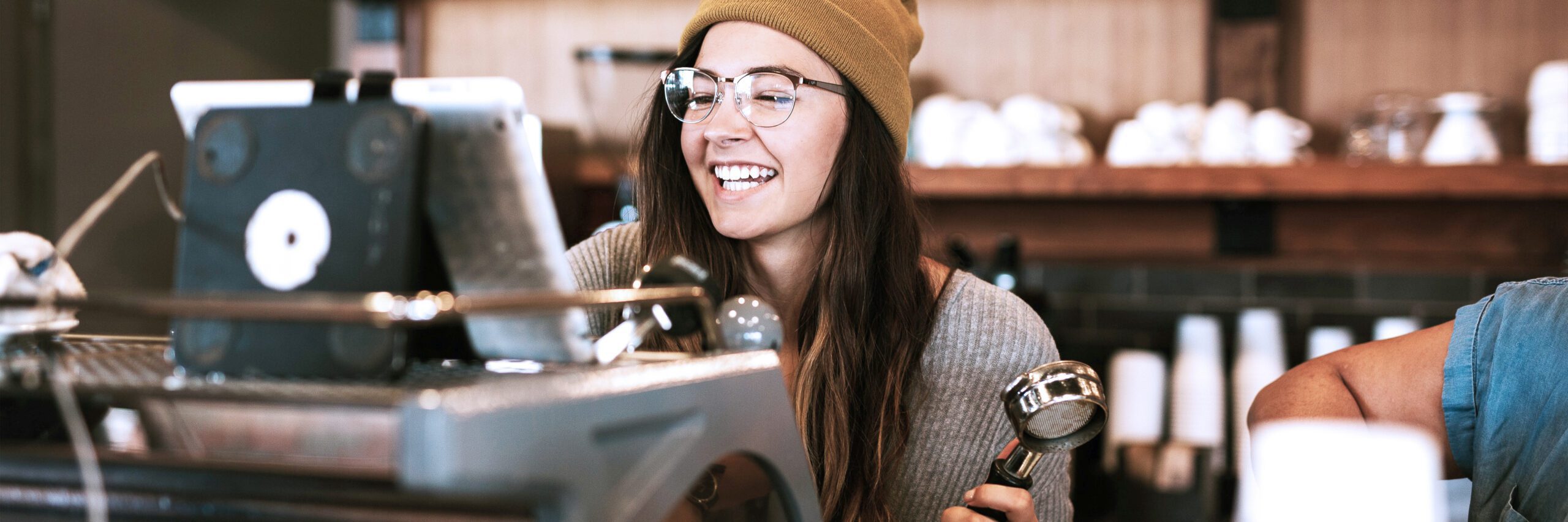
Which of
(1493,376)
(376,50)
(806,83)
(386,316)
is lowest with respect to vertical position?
(1493,376)

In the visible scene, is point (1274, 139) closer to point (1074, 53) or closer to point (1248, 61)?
point (1248, 61)

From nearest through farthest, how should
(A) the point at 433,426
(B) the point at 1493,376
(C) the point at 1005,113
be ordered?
1. (A) the point at 433,426
2. (B) the point at 1493,376
3. (C) the point at 1005,113

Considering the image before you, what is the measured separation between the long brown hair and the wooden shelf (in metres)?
1.08

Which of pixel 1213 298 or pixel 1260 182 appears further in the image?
pixel 1213 298

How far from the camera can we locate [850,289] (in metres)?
1.26

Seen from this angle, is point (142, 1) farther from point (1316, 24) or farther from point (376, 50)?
point (1316, 24)

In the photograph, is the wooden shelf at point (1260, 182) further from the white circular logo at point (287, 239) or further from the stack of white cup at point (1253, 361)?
the white circular logo at point (287, 239)

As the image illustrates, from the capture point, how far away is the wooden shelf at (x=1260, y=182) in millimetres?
2152

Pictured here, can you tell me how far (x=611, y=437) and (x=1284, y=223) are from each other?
2375 mm

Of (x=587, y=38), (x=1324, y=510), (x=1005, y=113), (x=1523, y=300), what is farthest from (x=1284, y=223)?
(x=1324, y=510)

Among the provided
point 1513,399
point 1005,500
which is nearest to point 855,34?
point 1005,500

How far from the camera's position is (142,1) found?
86.7 inches

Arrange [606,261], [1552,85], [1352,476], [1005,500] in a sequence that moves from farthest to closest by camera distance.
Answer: [1552,85], [606,261], [1005,500], [1352,476]

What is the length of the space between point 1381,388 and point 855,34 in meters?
0.65
